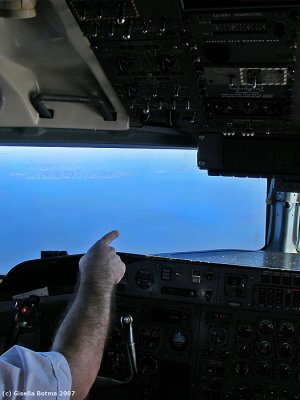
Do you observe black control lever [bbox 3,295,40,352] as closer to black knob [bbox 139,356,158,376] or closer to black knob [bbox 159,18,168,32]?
black knob [bbox 159,18,168,32]

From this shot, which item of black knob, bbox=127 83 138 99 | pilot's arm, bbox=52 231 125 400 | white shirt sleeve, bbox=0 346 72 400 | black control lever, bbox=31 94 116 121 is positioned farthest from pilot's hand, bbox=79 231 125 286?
black control lever, bbox=31 94 116 121

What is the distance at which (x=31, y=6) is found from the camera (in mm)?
1686

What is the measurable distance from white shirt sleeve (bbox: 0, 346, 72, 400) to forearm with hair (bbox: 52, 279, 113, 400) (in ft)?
0.20

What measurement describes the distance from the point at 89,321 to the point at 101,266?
0.64ft

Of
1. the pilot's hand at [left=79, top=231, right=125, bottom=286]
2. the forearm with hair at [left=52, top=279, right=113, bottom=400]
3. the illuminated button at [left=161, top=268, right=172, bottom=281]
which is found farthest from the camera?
the illuminated button at [left=161, top=268, right=172, bottom=281]

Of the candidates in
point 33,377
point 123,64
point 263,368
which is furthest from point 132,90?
point 263,368

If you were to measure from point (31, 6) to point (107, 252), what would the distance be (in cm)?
92

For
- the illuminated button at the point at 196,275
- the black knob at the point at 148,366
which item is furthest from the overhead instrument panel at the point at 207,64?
the black knob at the point at 148,366

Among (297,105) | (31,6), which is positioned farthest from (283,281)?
(31,6)

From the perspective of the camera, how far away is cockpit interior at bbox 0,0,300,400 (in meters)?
1.73

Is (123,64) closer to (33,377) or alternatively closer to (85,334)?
(85,334)

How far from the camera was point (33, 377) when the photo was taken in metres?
1.03

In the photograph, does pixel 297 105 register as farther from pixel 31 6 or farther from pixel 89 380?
pixel 89 380

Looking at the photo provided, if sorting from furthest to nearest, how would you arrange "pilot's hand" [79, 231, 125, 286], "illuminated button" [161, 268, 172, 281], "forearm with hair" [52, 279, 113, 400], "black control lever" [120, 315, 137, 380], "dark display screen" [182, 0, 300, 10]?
"illuminated button" [161, 268, 172, 281]
"black control lever" [120, 315, 137, 380]
"dark display screen" [182, 0, 300, 10]
"pilot's hand" [79, 231, 125, 286]
"forearm with hair" [52, 279, 113, 400]
